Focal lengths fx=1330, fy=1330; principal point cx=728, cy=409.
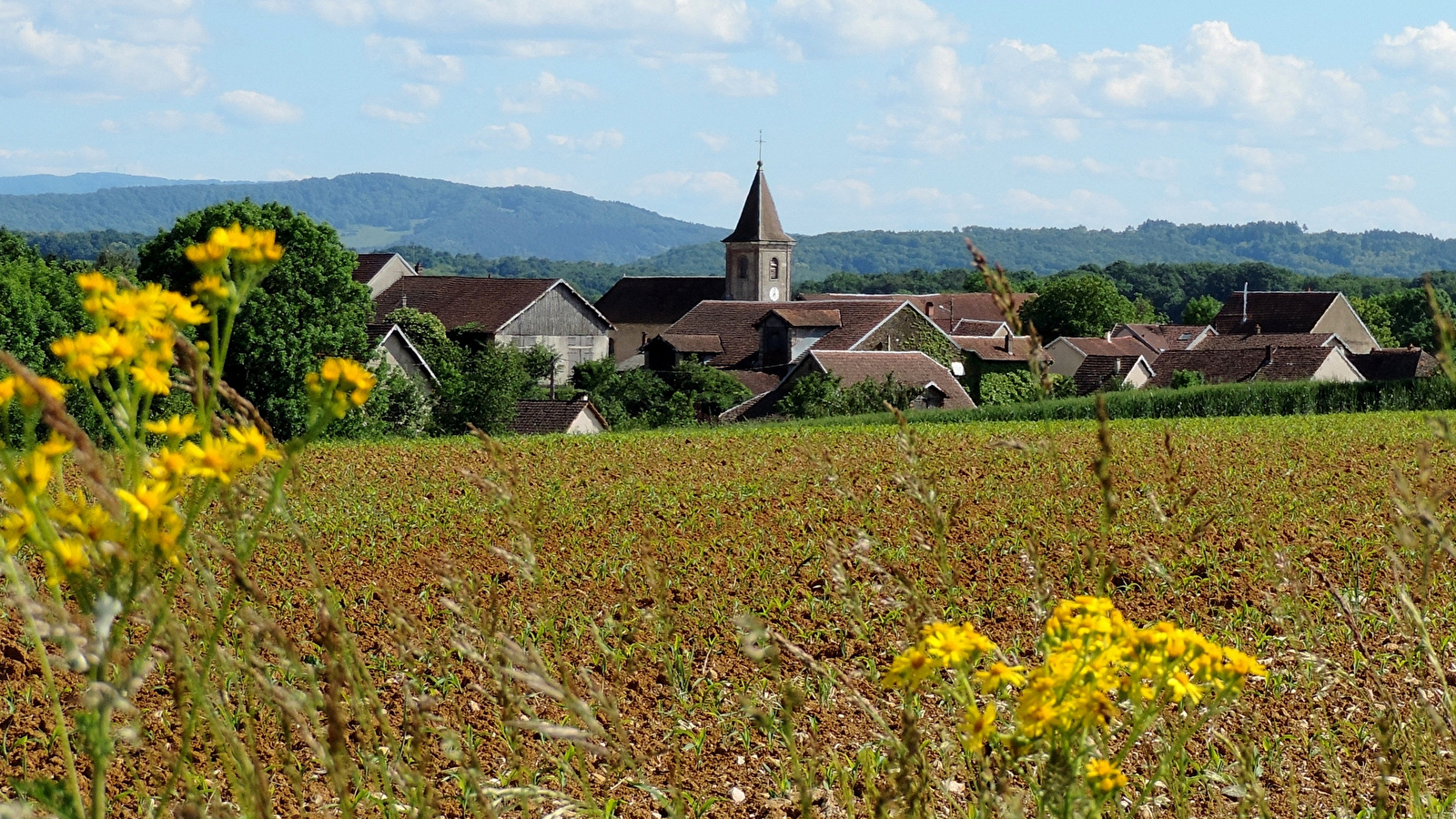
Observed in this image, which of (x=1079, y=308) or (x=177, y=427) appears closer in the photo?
(x=177, y=427)

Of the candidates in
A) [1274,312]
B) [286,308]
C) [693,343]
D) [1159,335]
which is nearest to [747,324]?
[693,343]

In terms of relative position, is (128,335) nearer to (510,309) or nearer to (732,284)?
(510,309)

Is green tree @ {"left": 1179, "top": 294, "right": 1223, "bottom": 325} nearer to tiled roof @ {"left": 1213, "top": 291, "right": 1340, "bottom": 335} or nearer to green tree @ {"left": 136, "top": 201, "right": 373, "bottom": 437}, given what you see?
tiled roof @ {"left": 1213, "top": 291, "right": 1340, "bottom": 335}

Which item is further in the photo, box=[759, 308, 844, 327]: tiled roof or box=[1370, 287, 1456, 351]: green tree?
box=[1370, 287, 1456, 351]: green tree

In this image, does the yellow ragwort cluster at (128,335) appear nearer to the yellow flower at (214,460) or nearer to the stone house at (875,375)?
the yellow flower at (214,460)

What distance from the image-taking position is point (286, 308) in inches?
1476

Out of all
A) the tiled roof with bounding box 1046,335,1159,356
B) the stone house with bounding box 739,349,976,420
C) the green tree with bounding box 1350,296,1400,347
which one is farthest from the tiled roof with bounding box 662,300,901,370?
the green tree with bounding box 1350,296,1400,347

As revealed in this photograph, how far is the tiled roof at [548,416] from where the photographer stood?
46.0 metres

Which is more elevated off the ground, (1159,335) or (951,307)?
(951,307)

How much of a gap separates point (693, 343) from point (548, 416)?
23397mm

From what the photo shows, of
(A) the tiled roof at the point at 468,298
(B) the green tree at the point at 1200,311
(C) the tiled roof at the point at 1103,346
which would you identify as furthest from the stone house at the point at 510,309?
(B) the green tree at the point at 1200,311

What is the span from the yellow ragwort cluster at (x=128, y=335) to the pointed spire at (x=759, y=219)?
297 ft

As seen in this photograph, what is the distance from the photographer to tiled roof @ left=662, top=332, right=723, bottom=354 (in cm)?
6862

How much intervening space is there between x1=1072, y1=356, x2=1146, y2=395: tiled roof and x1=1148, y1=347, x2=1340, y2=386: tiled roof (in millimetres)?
2783
